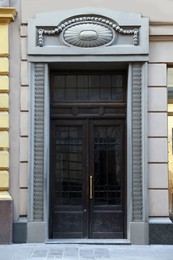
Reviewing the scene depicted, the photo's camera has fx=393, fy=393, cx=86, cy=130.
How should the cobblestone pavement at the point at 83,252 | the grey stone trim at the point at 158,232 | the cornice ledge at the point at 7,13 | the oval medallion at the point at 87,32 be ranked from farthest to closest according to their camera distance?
1. the oval medallion at the point at 87,32
2. the cornice ledge at the point at 7,13
3. the grey stone trim at the point at 158,232
4. the cobblestone pavement at the point at 83,252

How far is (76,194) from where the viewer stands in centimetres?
923

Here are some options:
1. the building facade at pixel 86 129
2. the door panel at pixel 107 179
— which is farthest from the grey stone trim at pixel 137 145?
the door panel at pixel 107 179

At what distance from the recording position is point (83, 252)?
8078 millimetres

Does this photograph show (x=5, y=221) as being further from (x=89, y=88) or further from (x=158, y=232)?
(x=89, y=88)

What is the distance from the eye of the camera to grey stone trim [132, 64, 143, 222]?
8.80 metres

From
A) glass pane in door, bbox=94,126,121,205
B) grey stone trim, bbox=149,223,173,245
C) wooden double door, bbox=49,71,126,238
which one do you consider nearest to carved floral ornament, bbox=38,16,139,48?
wooden double door, bbox=49,71,126,238

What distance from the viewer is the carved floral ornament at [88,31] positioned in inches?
351

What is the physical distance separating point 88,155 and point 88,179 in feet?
1.84

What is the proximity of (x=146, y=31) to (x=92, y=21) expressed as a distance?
4.10ft

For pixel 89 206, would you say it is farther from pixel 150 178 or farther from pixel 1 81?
pixel 1 81

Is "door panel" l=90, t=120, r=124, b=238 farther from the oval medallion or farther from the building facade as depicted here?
the oval medallion

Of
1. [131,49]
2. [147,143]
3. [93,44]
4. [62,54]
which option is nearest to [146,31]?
[131,49]

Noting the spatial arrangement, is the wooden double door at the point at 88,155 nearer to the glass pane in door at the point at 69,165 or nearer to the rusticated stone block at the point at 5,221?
the glass pane in door at the point at 69,165

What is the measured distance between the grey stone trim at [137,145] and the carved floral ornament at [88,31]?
0.83 m
